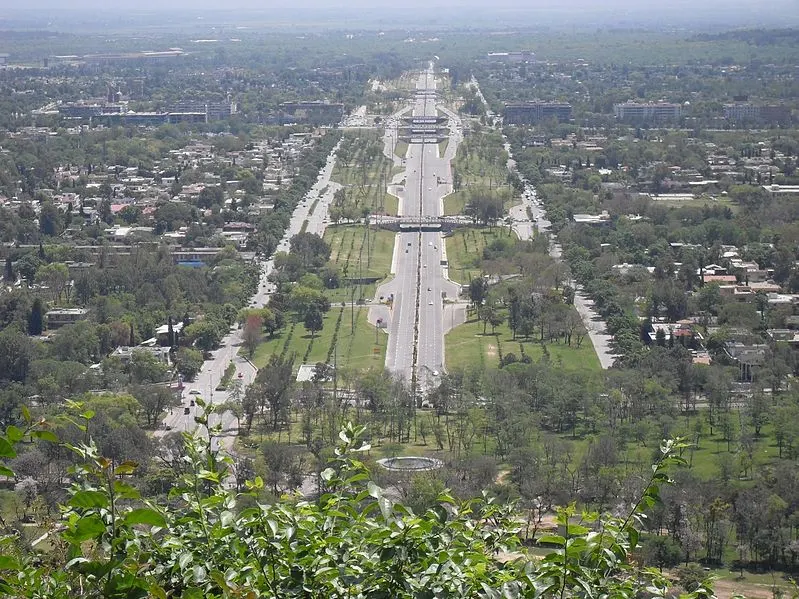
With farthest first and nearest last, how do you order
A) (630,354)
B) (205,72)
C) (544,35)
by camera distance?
(544,35)
(205,72)
(630,354)

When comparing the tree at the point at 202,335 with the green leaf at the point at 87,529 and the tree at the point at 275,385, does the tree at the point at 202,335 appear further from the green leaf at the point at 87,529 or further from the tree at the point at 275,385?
the green leaf at the point at 87,529

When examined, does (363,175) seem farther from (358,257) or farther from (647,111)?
(647,111)

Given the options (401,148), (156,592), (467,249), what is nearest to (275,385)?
(467,249)

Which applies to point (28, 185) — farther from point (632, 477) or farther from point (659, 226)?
point (632, 477)

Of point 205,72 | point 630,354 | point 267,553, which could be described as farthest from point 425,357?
point 205,72

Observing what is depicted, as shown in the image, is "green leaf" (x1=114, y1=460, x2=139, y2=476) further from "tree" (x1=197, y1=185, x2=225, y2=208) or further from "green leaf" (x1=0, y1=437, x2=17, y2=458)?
"tree" (x1=197, y1=185, x2=225, y2=208)

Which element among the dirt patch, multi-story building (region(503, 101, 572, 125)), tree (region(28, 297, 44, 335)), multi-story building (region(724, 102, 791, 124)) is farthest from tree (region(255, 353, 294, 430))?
multi-story building (region(724, 102, 791, 124))
